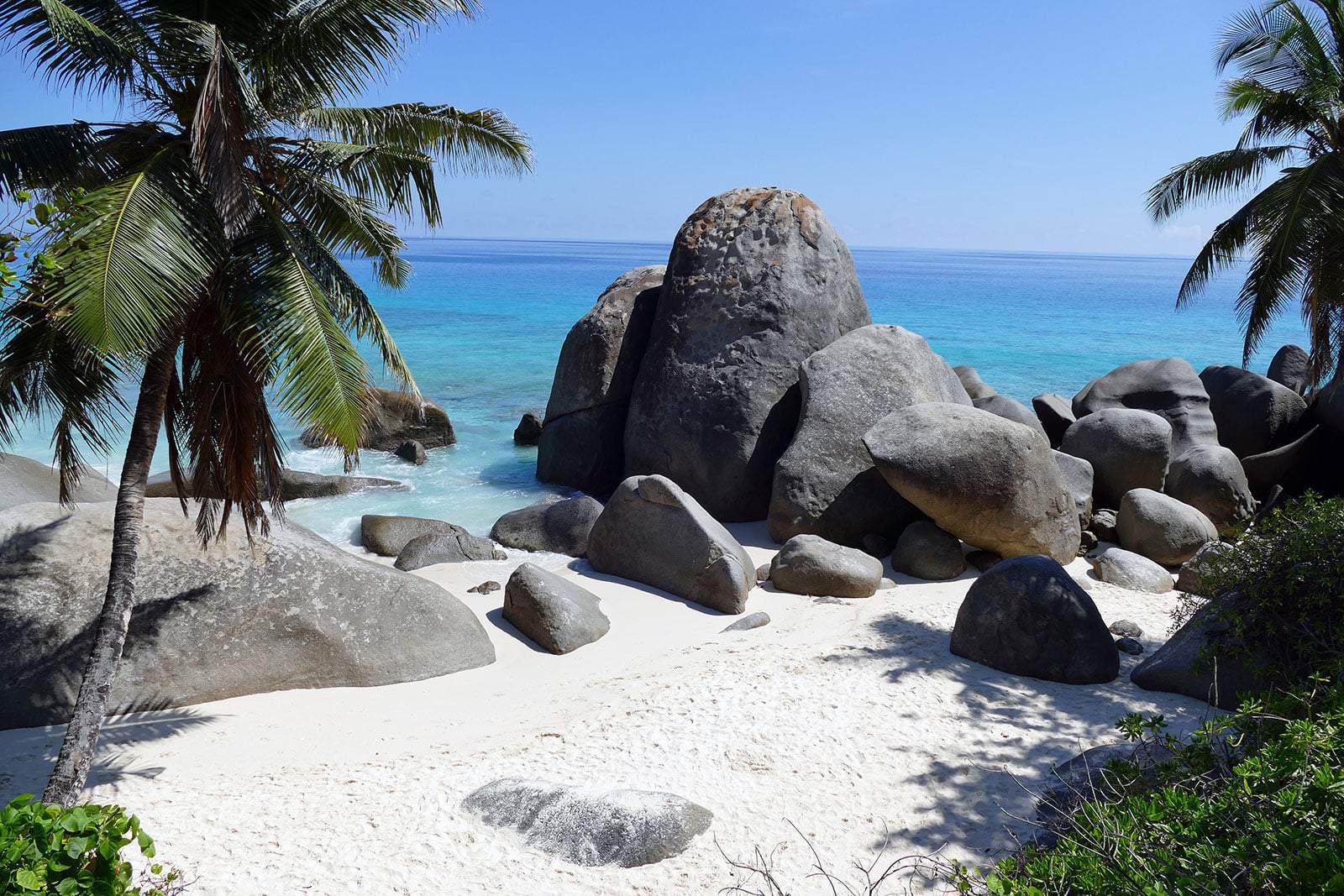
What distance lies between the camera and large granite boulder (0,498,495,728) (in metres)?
7.06

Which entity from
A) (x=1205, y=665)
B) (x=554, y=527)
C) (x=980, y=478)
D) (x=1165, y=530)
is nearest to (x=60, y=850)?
(x=1205, y=665)

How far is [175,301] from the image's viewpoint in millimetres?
5695

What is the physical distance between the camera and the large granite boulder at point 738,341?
529 inches

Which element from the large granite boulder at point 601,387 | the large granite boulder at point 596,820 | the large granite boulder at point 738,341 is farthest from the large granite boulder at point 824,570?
the large granite boulder at point 601,387

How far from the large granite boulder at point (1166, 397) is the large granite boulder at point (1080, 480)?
3020mm

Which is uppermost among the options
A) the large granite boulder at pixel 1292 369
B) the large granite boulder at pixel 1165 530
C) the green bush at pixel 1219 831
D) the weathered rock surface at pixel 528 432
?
the large granite boulder at pixel 1292 369

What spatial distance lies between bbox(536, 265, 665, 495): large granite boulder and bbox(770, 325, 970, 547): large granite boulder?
3.49m

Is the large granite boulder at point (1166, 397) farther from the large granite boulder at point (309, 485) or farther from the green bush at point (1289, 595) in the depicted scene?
the large granite boulder at point (309, 485)

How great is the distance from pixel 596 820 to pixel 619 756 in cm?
105

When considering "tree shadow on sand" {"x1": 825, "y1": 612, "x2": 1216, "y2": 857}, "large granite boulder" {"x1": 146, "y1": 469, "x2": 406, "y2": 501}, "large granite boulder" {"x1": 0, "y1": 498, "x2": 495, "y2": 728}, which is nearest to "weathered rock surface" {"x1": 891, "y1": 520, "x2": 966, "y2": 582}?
"tree shadow on sand" {"x1": 825, "y1": 612, "x2": 1216, "y2": 857}

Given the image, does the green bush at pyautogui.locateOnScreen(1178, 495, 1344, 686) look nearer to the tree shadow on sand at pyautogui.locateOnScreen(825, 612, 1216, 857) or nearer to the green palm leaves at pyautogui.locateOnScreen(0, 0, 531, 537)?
the tree shadow on sand at pyautogui.locateOnScreen(825, 612, 1216, 857)

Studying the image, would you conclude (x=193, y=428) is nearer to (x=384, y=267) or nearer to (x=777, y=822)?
(x=384, y=267)

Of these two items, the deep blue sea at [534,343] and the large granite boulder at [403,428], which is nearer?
the deep blue sea at [534,343]

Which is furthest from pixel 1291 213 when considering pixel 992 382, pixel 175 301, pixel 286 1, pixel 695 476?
pixel 992 382
